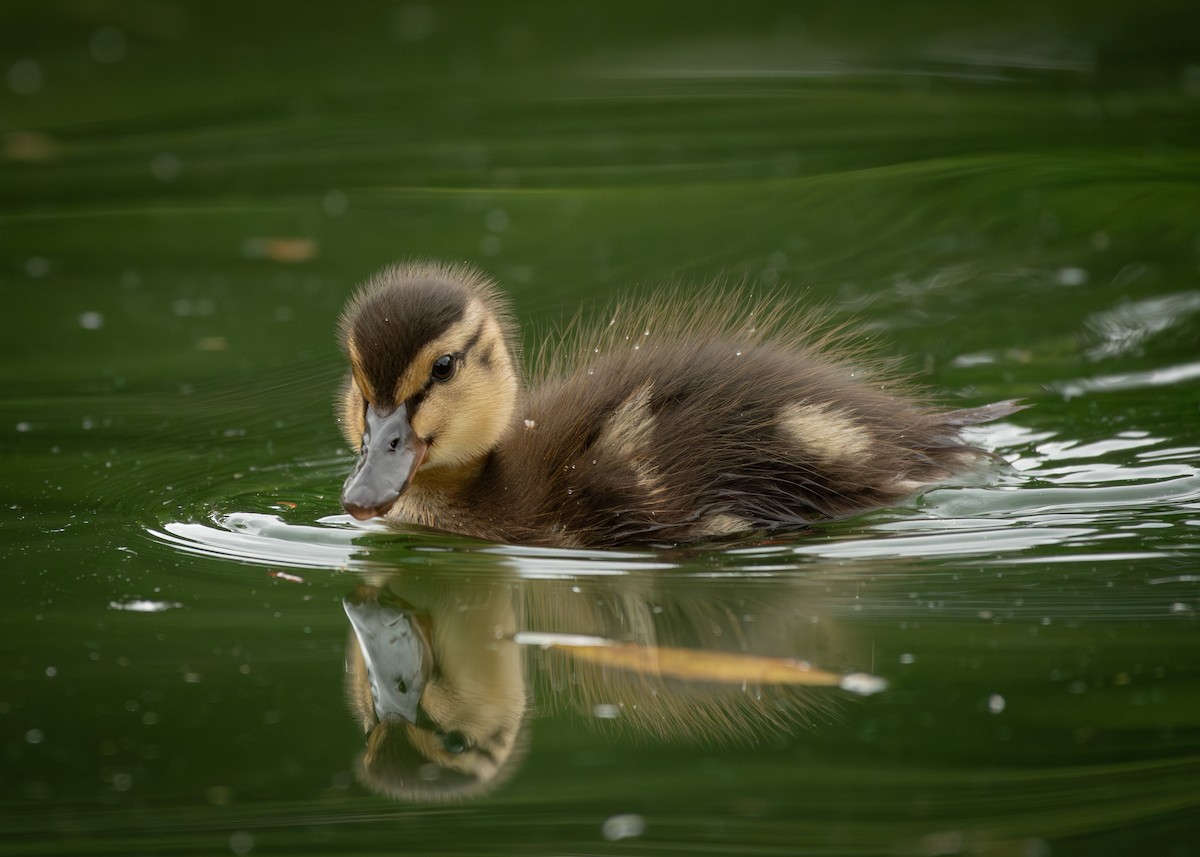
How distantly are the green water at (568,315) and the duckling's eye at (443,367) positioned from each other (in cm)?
35

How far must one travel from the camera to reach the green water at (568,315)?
101 inches

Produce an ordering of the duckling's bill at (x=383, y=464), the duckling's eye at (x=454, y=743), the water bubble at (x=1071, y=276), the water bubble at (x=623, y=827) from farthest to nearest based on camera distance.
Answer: the water bubble at (x=1071, y=276), the duckling's bill at (x=383, y=464), the duckling's eye at (x=454, y=743), the water bubble at (x=623, y=827)

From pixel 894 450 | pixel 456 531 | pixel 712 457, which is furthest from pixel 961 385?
pixel 456 531

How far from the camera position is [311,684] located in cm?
296

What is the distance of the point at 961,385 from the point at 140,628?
8.39ft

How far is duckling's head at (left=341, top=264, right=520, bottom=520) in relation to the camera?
12.1 ft

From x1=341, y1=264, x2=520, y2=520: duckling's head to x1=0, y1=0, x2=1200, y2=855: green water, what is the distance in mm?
180

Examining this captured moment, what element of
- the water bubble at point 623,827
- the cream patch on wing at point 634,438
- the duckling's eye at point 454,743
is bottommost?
the water bubble at point 623,827

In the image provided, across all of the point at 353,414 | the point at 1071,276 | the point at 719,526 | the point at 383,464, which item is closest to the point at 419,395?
the point at 383,464

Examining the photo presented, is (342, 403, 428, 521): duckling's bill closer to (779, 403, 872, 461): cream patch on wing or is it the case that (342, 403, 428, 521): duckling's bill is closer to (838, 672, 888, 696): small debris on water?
(779, 403, 872, 461): cream patch on wing


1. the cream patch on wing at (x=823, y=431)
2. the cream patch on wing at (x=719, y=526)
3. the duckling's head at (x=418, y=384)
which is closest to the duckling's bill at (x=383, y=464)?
the duckling's head at (x=418, y=384)

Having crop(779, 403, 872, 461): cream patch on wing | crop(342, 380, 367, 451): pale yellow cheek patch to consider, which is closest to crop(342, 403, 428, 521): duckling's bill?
crop(342, 380, 367, 451): pale yellow cheek patch

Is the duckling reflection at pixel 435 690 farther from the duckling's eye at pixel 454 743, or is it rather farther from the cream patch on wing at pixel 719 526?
the cream patch on wing at pixel 719 526

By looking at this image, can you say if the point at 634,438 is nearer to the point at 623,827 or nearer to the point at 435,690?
the point at 435,690
